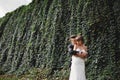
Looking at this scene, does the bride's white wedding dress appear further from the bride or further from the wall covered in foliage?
the wall covered in foliage

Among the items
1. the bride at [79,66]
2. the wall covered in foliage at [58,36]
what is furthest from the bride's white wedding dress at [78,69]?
the wall covered in foliage at [58,36]

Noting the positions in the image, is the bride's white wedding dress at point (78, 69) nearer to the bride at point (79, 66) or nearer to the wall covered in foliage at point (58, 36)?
the bride at point (79, 66)

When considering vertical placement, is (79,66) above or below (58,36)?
below

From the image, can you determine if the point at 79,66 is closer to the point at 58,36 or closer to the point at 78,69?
the point at 78,69

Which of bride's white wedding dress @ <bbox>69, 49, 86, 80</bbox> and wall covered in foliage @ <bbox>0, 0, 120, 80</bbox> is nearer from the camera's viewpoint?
bride's white wedding dress @ <bbox>69, 49, 86, 80</bbox>

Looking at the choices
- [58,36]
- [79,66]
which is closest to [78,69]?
[79,66]

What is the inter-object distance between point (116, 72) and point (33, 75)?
6937 millimetres

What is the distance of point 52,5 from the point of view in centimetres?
2245

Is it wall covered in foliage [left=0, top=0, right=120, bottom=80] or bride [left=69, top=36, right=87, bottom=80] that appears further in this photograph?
wall covered in foliage [left=0, top=0, right=120, bottom=80]

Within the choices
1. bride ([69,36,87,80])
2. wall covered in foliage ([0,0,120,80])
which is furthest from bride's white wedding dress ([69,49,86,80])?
wall covered in foliage ([0,0,120,80])

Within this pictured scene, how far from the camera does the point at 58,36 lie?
20.3m

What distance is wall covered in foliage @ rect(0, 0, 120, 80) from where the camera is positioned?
15672mm

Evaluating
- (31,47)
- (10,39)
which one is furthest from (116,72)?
(10,39)

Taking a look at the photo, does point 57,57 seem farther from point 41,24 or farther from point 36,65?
point 41,24
